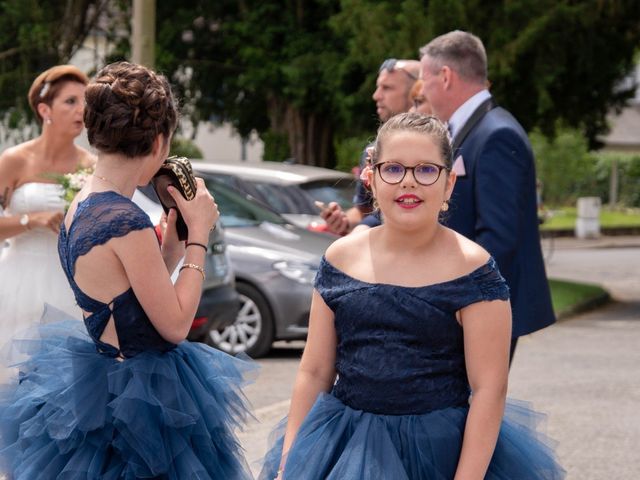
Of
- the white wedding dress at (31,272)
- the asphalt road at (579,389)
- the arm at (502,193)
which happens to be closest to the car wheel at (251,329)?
the asphalt road at (579,389)

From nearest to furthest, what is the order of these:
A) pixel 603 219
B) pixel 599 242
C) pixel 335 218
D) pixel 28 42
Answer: pixel 335 218, pixel 28 42, pixel 599 242, pixel 603 219

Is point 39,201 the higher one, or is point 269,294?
point 39,201

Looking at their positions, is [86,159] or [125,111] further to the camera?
[86,159]

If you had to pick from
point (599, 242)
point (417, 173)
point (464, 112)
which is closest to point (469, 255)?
point (417, 173)

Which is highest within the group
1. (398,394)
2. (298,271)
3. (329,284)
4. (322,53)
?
(322,53)

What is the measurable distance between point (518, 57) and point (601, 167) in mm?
35294

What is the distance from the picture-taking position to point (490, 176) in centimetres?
510

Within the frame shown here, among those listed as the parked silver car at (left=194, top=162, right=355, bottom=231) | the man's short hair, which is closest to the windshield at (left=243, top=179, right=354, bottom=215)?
the parked silver car at (left=194, top=162, right=355, bottom=231)

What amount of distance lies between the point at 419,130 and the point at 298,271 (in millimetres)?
7878

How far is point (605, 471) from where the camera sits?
269 inches

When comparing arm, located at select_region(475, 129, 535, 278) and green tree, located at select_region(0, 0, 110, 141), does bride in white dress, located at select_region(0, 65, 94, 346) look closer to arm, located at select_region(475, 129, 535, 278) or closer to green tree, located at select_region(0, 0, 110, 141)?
arm, located at select_region(475, 129, 535, 278)

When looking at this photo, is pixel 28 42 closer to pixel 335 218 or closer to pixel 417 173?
pixel 335 218

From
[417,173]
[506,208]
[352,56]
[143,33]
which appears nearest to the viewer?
[417,173]

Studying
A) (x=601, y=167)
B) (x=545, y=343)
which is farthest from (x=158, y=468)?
(x=601, y=167)
